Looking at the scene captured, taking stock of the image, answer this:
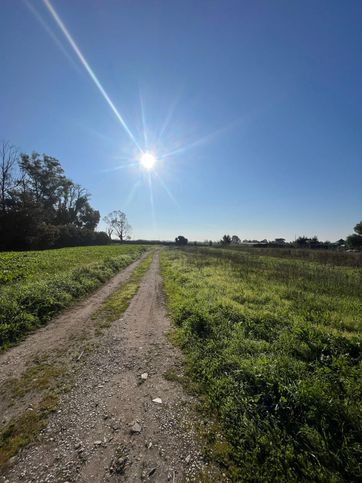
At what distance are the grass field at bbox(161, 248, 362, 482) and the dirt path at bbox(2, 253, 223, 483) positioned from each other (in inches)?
21.7

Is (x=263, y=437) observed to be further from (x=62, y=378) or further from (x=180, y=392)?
(x=62, y=378)

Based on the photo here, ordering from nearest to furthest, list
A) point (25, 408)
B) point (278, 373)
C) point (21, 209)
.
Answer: point (25, 408)
point (278, 373)
point (21, 209)

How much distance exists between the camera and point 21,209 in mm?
37188

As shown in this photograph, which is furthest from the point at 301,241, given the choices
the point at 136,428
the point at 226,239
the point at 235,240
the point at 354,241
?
the point at 136,428

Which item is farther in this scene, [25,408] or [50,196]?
[50,196]

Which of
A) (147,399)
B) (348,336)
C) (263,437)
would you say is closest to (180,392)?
(147,399)

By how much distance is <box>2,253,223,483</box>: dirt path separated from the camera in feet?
8.64

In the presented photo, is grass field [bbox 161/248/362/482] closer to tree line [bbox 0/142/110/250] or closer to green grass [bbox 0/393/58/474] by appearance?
green grass [bbox 0/393/58/474]

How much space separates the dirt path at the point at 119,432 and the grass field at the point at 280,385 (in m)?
0.55

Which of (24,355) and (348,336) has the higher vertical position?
(348,336)

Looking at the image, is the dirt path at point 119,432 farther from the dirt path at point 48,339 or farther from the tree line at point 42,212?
the tree line at point 42,212

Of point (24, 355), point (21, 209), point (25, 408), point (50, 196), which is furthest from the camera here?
point (50, 196)

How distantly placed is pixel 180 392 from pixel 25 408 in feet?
9.12

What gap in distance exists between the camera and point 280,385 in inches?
147
